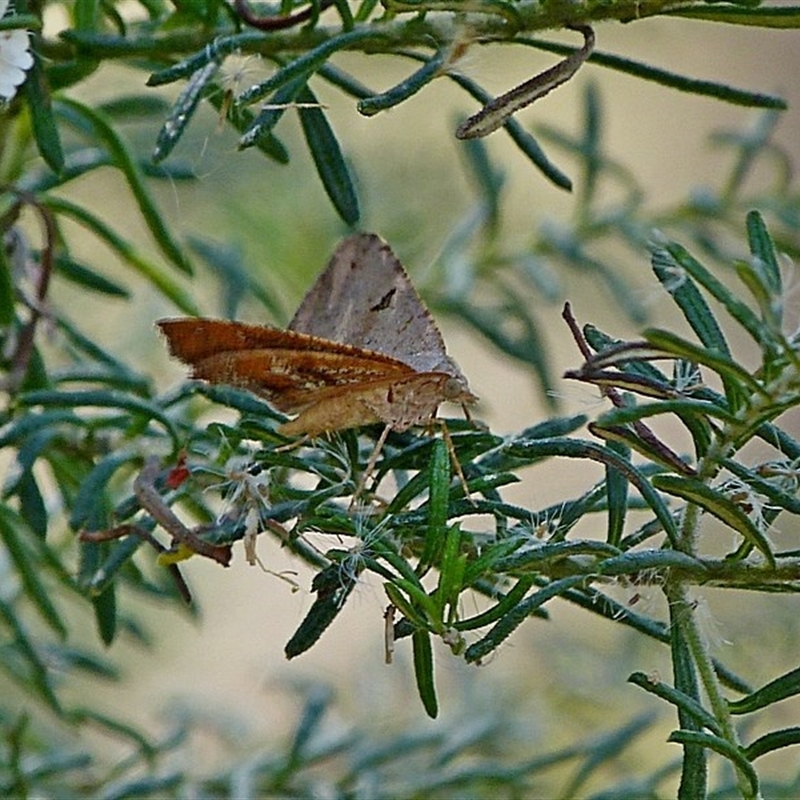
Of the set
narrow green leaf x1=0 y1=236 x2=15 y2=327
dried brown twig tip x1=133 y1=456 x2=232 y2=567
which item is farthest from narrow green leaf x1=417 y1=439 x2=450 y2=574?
narrow green leaf x1=0 y1=236 x2=15 y2=327

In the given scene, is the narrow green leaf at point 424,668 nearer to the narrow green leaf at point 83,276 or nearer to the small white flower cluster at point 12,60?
the small white flower cluster at point 12,60

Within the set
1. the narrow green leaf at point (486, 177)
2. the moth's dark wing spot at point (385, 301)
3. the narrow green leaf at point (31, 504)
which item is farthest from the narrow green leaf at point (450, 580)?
the narrow green leaf at point (486, 177)

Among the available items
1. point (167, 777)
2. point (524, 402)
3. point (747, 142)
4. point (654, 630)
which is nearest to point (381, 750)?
point (167, 777)

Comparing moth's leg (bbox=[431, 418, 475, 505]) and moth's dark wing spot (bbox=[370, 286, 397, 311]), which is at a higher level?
moth's dark wing spot (bbox=[370, 286, 397, 311])

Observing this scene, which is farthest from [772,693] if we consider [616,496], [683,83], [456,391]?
[683,83]

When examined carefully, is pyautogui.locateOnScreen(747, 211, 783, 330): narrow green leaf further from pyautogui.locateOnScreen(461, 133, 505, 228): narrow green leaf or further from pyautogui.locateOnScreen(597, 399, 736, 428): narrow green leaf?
pyautogui.locateOnScreen(461, 133, 505, 228): narrow green leaf

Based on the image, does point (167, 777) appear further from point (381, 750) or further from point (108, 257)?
point (108, 257)
